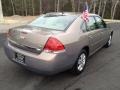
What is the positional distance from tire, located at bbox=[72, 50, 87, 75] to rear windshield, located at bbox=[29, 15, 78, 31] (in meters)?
0.78

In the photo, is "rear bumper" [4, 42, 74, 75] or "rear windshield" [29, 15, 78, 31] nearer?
"rear bumper" [4, 42, 74, 75]

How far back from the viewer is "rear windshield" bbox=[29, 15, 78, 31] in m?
5.01

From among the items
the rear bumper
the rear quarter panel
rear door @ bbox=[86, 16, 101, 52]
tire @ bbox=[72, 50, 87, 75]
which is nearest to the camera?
the rear bumper

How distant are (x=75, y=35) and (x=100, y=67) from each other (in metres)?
1.52

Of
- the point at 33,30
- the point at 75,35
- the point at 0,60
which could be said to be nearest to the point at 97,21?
the point at 75,35

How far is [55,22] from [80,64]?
121cm

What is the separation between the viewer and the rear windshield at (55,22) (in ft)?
16.5

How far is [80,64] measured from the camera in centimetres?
523

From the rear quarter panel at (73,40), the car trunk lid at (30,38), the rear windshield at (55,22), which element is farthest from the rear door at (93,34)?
the car trunk lid at (30,38)

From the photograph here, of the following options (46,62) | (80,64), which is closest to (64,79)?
(80,64)

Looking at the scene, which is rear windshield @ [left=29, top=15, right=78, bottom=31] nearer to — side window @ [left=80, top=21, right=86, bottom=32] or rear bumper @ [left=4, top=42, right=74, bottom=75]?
side window @ [left=80, top=21, right=86, bottom=32]

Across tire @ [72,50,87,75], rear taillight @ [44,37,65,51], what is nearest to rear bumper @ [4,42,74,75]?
rear taillight @ [44,37,65,51]

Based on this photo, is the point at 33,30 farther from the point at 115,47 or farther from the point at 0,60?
the point at 115,47

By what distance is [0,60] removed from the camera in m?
5.98
